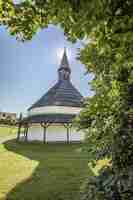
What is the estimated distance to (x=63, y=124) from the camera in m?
35.1

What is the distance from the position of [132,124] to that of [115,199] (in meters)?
1.29

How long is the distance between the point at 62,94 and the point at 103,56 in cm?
3463

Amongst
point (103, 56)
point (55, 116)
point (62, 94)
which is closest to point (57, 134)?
point (55, 116)

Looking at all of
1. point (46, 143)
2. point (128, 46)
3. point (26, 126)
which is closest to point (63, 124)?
point (46, 143)

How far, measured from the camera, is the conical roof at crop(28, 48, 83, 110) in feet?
125

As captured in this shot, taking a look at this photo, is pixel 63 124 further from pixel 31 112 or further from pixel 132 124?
pixel 132 124

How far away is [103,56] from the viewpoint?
16.3ft

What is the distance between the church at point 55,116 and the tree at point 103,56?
26461 mm

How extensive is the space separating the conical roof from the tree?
32.0m

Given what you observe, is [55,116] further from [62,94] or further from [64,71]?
[64,71]

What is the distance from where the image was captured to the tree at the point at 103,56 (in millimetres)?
3396

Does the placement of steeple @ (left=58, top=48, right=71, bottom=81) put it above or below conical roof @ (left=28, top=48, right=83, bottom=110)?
above

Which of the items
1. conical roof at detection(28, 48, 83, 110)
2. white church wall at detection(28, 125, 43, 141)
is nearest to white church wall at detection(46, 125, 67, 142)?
white church wall at detection(28, 125, 43, 141)

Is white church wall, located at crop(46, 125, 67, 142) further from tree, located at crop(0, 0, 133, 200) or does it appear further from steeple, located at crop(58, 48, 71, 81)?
tree, located at crop(0, 0, 133, 200)
